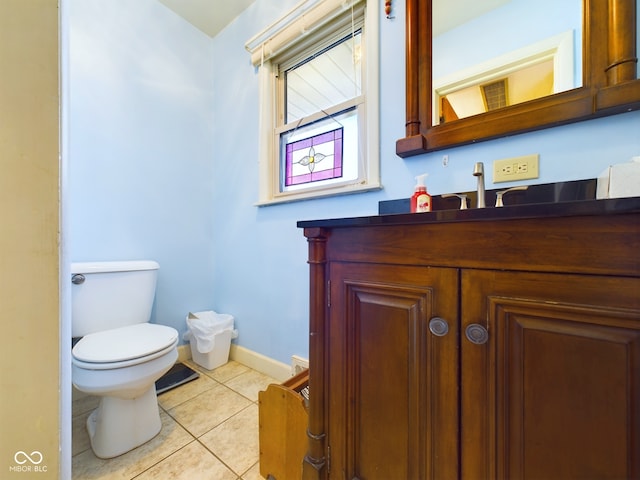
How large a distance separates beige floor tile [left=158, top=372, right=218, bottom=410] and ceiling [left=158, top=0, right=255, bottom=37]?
8.23 feet

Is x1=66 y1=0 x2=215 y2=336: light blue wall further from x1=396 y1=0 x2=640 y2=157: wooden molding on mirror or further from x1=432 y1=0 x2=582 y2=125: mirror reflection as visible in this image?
x1=432 y1=0 x2=582 y2=125: mirror reflection

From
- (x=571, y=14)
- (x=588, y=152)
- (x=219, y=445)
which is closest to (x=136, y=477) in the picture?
→ (x=219, y=445)

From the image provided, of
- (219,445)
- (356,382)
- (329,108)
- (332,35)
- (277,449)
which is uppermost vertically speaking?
(332,35)

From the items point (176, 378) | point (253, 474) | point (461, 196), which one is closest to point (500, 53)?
point (461, 196)

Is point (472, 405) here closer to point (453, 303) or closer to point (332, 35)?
point (453, 303)

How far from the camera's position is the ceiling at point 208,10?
170cm

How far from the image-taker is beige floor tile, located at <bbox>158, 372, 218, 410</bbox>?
1.32 meters

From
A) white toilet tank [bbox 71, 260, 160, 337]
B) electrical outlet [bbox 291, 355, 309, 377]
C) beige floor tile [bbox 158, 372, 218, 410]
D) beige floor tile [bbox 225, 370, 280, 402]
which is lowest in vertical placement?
beige floor tile [bbox 158, 372, 218, 410]

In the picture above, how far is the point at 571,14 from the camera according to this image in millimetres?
785

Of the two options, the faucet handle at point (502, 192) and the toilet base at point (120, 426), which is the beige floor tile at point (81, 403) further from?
the faucet handle at point (502, 192)

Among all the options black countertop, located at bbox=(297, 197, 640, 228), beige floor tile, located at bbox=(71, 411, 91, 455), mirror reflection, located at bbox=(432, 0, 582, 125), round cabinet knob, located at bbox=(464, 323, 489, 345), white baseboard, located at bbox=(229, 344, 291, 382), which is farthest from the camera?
white baseboard, located at bbox=(229, 344, 291, 382)

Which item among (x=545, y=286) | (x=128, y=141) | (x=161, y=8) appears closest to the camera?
(x=545, y=286)

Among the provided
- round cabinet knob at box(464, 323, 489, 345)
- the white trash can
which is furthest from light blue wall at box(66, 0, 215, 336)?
round cabinet knob at box(464, 323, 489, 345)

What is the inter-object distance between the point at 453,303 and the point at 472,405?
202mm
